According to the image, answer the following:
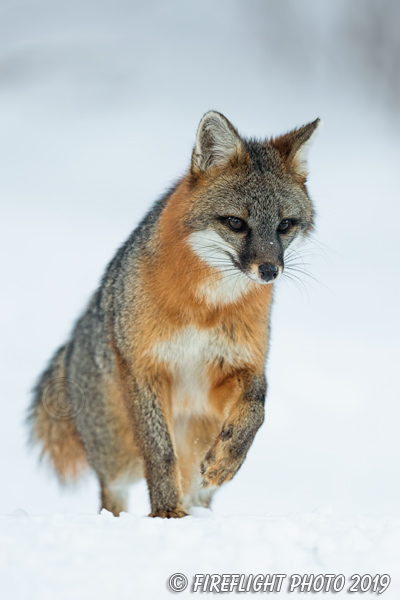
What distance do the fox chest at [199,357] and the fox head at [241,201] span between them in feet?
1.78

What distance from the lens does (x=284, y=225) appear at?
5.86 m

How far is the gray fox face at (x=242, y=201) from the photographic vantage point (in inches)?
221

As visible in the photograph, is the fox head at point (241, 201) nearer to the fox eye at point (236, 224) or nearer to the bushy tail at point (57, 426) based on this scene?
the fox eye at point (236, 224)

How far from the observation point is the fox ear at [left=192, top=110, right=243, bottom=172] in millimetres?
5836

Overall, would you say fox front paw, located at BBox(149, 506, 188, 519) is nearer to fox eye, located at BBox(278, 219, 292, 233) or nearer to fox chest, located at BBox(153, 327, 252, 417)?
fox chest, located at BBox(153, 327, 252, 417)

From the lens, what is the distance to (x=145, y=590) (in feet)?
11.3

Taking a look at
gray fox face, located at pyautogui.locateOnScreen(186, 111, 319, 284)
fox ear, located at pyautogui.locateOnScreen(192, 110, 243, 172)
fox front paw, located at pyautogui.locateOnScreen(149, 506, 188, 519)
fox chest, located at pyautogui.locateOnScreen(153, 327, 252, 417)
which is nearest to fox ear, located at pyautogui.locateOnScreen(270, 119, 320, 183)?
gray fox face, located at pyautogui.locateOnScreen(186, 111, 319, 284)

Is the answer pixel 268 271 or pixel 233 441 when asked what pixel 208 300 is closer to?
pixel 268 271

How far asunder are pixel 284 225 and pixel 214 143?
79 centimetres

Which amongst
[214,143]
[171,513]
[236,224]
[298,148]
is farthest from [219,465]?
[298,148]

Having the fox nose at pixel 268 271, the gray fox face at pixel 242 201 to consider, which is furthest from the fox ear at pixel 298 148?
the fox nose at pixel 268 271

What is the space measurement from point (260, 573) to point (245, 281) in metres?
2.65

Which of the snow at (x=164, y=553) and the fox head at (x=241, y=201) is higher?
the fox head at (x=241, y=201)

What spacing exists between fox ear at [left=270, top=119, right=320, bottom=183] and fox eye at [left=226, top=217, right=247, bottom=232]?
756 millimetres
